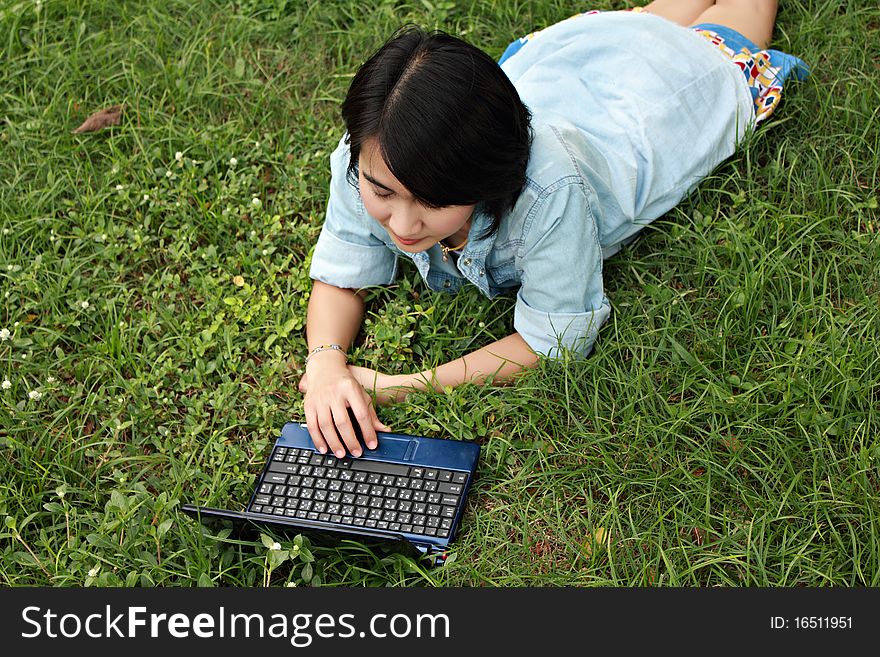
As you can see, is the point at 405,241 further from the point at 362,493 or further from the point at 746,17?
the point at 746,17

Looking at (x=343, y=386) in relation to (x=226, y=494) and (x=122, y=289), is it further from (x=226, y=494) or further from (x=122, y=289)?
(x=122, y=289)

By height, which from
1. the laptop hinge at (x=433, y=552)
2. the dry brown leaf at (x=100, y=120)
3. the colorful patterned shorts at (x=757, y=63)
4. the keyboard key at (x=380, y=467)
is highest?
the colorful patterned shorts at (x=757, y=63)

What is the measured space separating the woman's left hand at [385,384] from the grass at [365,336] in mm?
55

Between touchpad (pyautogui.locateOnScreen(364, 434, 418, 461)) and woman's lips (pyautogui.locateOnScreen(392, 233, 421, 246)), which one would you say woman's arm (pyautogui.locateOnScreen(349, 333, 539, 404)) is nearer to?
touchpad (pyautogui.locateOnScreen(364, 434, 418, 461))

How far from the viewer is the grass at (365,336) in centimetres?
240

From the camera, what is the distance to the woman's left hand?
2709 mm

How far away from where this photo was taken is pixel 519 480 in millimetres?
2529

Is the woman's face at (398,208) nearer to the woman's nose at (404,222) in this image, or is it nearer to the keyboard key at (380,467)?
the woman's nose at (404,222)

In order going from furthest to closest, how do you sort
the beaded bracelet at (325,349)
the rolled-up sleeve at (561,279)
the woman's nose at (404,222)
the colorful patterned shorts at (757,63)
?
the colorful patterned shorts at (757,63), the beaded bracelet at (325,349), the rolled-up sleeve at (561,279), the woman's nose at (404,222)

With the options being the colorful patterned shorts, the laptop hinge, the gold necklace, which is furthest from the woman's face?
the colorful patterned shorts

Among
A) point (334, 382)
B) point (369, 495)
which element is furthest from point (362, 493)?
point (334, 382)

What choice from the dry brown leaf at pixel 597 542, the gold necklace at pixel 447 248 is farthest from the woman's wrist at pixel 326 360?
the dry brown leaf at pixel 597 542

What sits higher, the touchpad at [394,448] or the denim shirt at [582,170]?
the denim shirt at [582,170]

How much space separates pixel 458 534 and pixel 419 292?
838mm
